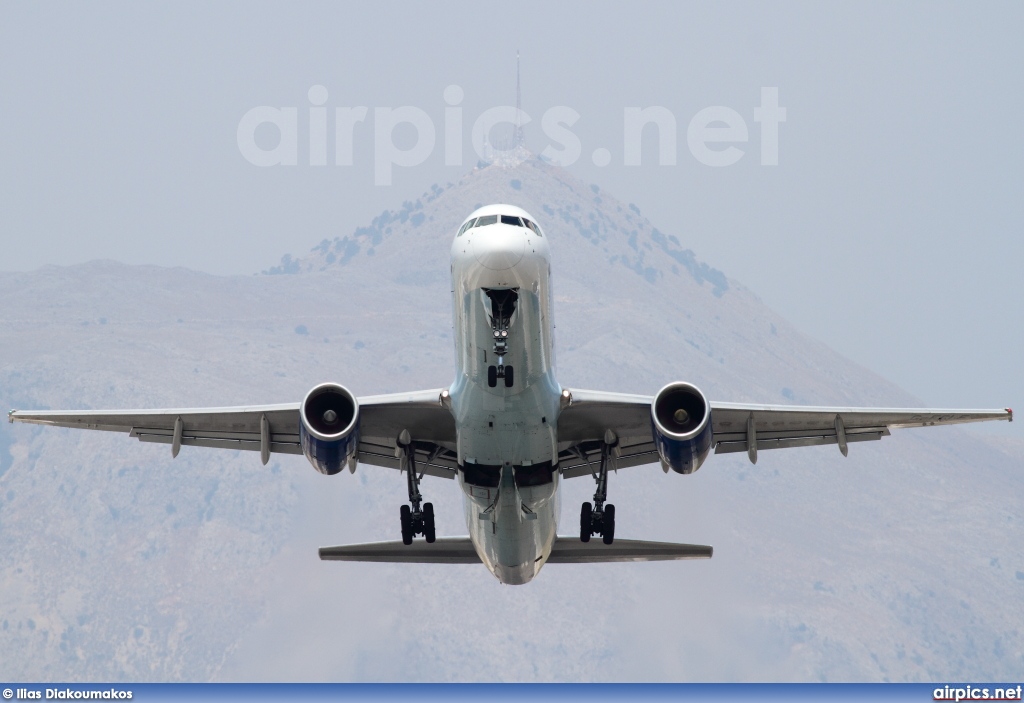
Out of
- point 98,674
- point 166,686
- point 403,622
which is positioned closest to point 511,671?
point 403,622

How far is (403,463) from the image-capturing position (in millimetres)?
33031

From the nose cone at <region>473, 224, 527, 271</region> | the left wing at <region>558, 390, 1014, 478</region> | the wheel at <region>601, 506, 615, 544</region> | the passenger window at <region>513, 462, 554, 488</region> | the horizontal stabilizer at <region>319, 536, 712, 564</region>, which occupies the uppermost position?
the nose cone at <region>473, 224, 527, 271</region>

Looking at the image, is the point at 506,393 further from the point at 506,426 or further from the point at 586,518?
the point at 586,518

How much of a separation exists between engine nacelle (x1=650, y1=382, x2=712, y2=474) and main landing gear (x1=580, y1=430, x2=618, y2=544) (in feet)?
9.69

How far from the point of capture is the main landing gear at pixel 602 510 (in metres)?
32.2

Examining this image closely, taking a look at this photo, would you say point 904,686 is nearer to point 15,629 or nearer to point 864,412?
point 864,412

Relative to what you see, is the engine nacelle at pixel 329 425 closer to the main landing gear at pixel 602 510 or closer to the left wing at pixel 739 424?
the left wing at pixel 739 424

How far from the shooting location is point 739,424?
33344mm

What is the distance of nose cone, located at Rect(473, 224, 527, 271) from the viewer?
26.7m

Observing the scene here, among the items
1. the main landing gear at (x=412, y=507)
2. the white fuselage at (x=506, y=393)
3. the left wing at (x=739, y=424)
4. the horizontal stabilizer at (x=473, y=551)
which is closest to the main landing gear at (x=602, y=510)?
the left wing at (x=739, y=424)

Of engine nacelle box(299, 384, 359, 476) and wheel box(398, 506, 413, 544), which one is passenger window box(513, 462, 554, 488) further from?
engine nacelle box(299, 384, 359, 476)

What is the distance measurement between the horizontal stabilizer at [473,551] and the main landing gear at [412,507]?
1409mm

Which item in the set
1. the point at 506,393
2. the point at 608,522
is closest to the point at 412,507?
the point at 608,522

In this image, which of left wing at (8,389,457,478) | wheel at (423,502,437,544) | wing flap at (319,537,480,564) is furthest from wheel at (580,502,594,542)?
wheel at (423,502,437,544)
